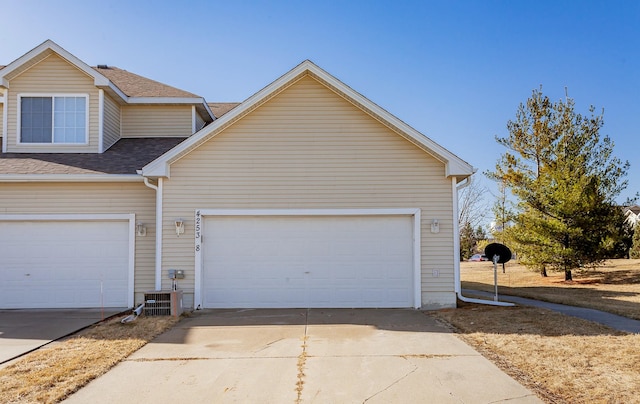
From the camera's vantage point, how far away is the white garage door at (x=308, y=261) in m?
11.2

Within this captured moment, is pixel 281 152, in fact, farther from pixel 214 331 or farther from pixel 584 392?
pixel 584 392

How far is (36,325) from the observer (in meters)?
9.31

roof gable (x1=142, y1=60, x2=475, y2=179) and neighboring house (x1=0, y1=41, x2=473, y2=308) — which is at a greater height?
roof gable (x1=142, y1=60, x2=475, y2=179)

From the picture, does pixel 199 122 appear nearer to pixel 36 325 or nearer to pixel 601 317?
pixel 36 325

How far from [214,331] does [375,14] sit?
9818 mm

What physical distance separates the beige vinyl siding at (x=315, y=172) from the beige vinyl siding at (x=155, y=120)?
377 centimetres

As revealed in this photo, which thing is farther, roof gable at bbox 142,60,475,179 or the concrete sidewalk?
roof gable at bbox 142,60,475,179

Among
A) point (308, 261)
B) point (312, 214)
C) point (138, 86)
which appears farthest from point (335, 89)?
point (138, 86)

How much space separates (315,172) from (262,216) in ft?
5.34

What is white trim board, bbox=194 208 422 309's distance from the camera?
11023 millimetres

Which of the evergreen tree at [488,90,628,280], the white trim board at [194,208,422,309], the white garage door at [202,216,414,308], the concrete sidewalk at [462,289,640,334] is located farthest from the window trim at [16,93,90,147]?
the evergreen tree at [488,90,628,280]

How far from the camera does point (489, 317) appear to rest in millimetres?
9789

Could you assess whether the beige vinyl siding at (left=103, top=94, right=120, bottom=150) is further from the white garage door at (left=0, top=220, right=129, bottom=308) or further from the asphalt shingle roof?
the white garage door at (left=0, top=220, right=129, bottom=308)

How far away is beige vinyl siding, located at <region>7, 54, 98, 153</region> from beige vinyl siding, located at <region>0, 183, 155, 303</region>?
1.82 m
